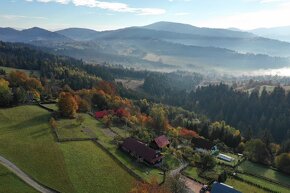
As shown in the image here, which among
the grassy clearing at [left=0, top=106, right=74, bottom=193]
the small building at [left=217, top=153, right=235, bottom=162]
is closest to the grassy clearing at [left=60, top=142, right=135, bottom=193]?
the grassy clearing at [left=0, top=106, right=74, bottom=193]

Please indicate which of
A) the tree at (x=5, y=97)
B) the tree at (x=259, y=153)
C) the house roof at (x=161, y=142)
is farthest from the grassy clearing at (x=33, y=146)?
the tree at (x=259, y=153)

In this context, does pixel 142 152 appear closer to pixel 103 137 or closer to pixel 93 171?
pixel 93 171

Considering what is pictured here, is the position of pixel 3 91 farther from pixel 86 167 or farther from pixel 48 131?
pixel 86 167

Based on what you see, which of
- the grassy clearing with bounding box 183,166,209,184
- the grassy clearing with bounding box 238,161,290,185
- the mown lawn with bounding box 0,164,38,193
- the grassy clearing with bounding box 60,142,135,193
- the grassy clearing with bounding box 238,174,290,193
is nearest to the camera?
the mown lawn with bounding box 0,164,38,193

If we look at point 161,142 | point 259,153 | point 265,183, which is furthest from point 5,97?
point 265,183

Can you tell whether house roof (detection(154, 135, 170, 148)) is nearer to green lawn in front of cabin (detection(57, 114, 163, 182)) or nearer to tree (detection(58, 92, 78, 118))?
green lawn in front of cabin (detection(57, 114, 163, 182))

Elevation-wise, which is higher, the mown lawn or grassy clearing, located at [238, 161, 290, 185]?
the mown lawn

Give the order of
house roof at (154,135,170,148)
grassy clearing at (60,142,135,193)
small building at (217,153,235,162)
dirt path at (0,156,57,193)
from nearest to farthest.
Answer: dirt path at (0,156,57,193), grassy clearing at (60,142,135,193), house roof at (154,135,170,148), small building at (217,153,235,162)
